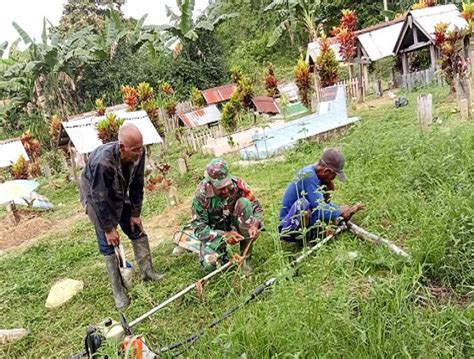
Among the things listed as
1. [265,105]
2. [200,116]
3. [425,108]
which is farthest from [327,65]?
[425,108]

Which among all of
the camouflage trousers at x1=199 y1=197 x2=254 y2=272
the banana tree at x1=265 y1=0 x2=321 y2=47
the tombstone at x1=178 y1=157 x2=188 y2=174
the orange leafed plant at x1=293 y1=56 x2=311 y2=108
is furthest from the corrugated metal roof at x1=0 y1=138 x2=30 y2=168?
the banana tree at x1=265 y1=0 x2=321 y2=47

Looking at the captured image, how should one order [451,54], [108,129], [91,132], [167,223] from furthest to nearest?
1. [91,132]
2. [451,54]
3. [108,129]
4. [167,223]

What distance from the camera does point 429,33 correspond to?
14336mm

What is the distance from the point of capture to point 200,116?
55.5 feet

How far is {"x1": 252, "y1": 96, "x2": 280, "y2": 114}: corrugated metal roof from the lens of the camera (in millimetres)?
15398

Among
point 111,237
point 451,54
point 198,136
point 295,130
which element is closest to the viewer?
point 111,237

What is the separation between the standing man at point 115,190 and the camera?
373cm

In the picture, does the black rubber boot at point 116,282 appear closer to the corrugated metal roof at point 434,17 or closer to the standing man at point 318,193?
the standing man at point 318,193

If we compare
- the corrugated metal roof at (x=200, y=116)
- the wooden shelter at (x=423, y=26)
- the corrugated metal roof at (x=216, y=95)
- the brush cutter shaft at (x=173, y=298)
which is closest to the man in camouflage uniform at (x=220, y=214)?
the brush cutter shaft at (x=173, y=298)

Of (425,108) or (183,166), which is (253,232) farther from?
(183,166)

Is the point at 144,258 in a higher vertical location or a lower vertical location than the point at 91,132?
lower

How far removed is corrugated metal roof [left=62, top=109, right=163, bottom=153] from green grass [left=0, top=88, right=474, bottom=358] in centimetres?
482

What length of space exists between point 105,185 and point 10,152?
1200 centimetres

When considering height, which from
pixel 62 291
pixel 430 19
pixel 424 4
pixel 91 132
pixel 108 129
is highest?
pixel 424 4
